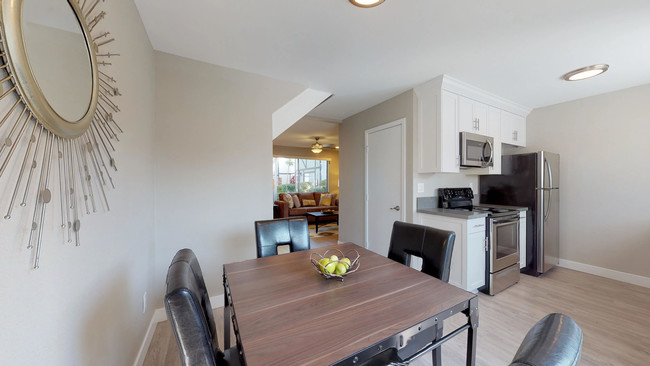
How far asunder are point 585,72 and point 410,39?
200 centimetres

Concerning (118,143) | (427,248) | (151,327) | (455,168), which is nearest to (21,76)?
(118,143)

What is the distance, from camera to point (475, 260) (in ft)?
8.35

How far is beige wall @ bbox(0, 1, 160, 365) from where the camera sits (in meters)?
0.62

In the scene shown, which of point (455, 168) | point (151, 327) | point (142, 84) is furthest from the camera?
point (455, 168)

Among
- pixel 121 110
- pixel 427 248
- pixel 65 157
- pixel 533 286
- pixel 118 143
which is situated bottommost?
pixel 533 286

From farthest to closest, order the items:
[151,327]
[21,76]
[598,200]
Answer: [598,200]
[151,327]
[21,76]

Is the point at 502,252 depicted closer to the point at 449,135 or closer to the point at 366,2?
the point at 449,135

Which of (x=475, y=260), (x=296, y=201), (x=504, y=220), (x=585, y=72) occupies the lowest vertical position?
(x=475, y=260)

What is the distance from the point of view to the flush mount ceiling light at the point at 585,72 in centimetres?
232

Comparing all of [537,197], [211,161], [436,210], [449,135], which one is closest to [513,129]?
[537,197]

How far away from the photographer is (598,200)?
3.15m

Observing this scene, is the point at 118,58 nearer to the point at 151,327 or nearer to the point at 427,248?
the point at 151,327

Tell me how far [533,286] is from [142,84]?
4.41 meters

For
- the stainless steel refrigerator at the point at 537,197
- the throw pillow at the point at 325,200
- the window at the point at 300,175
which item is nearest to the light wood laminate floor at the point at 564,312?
the stainless steel refrigerator at the point at 537,197
